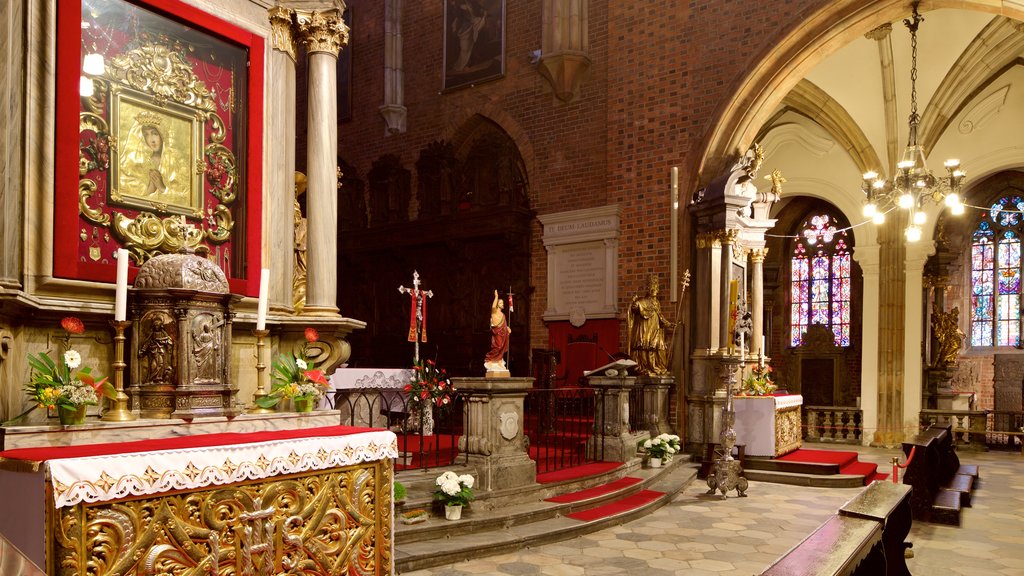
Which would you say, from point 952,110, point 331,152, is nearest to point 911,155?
point 952,110

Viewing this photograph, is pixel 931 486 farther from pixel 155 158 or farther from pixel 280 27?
pixel 155 158

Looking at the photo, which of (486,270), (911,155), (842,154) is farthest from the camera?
(842,154)

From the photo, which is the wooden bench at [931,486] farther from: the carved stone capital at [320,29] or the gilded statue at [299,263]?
the carved stone capital at [320,29]

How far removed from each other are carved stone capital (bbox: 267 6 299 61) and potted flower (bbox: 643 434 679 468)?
251 inches

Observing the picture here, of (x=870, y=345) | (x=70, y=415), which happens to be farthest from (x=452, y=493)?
(x=870, y=345)

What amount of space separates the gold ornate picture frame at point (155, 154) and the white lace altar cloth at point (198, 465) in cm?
159

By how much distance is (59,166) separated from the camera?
3742 millimetres

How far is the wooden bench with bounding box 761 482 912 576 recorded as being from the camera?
275 centimetres

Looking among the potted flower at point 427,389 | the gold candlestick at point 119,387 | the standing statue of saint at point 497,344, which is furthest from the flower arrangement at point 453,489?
the gold candlestick at point 119,387

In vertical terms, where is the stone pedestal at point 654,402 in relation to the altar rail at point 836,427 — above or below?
above

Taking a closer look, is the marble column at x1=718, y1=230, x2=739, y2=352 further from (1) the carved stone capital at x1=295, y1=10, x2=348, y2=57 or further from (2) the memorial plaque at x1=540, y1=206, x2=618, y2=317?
(1) the carved stone capital at x1=295, y1=10, x2=348, y2=57

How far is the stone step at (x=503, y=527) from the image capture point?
5.32m

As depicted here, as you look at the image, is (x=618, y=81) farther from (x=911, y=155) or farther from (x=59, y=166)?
(x=59, y=166)

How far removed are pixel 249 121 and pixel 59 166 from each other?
1293 millimetres
